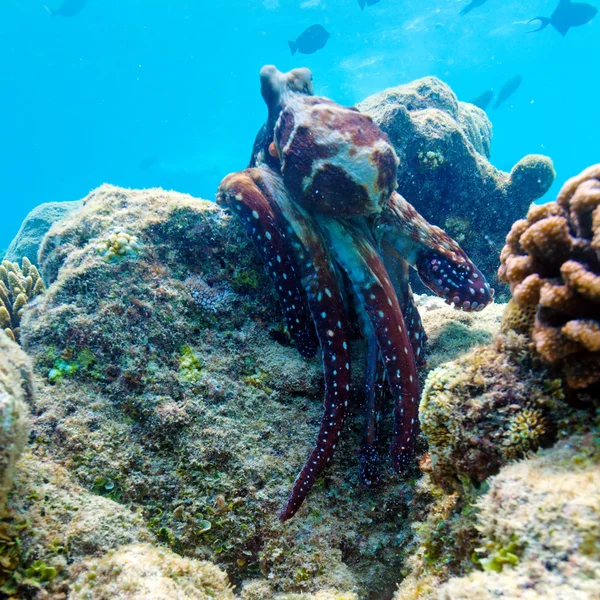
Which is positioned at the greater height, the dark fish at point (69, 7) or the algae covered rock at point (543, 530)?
the dark fish at point (69, 7)

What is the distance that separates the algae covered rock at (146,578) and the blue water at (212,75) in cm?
4760

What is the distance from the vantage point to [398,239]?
4113 millimetres

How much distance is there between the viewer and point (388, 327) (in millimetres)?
3371

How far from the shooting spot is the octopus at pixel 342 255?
3324mm

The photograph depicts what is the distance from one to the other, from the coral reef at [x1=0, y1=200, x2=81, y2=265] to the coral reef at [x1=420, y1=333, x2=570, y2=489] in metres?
12.7

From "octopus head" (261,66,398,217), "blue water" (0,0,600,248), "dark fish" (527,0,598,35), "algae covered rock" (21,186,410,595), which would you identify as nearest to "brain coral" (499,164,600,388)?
"octopus head" (261,66,398,217)

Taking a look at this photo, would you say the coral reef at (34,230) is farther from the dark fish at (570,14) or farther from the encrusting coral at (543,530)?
the dark fish at (570,14)

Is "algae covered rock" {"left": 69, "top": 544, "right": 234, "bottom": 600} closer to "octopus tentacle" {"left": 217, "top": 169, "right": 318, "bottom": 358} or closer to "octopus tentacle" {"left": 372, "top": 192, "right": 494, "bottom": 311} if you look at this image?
"octopus tentacle" {"left": 217, "top": 169, "right": 318, "bottom": 358}

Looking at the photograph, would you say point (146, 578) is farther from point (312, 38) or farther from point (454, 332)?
point (312, 38)

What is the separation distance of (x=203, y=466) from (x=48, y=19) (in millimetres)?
71659

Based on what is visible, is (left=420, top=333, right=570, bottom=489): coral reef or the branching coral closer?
(left=420, top=333, right=570, bottom=489): coral reef

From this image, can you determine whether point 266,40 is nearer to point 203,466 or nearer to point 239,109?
point 239,109

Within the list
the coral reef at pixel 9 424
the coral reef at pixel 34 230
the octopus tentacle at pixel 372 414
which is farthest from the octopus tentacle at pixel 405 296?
the coral reef at pixel 34 230

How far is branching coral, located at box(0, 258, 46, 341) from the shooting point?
4.70m
